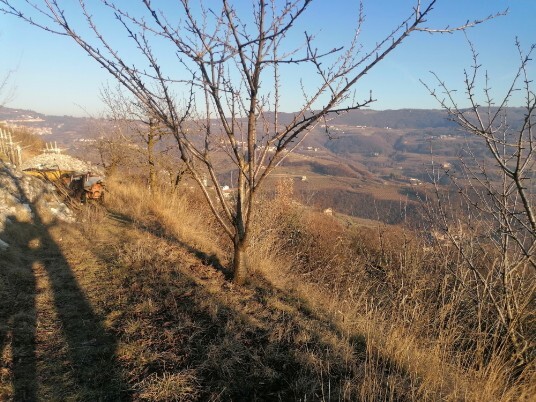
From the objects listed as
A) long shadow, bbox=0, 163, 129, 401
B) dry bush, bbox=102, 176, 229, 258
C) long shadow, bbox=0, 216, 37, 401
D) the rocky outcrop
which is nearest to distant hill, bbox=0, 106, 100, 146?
dry bush, bbox=102, 176, 229, 258

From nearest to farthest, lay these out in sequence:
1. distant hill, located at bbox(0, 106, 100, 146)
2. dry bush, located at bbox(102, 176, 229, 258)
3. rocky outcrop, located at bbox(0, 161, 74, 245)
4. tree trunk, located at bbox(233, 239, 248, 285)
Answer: tree trunk, located at bbox(233, 239, 248, 285), dry bush, located at bbox(102, 176, 229, 258), rocky outcrop, located at bbox(0, 161, 74, 245), distant hill, located at bbox(0, 106, 100, 146)

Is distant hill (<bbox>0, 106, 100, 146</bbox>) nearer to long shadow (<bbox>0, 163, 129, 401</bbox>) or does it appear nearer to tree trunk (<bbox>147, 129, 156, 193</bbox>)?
tree trunk (<bbox>147, 129, 156, 193</bbox>)

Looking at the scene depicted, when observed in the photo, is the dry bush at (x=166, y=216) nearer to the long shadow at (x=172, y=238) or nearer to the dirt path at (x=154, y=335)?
the long shadow at (x=172, y=238)

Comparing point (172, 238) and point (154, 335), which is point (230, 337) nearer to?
point (154, 335)

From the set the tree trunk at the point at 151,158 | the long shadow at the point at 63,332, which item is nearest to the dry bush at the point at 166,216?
the tree trunk at the point at 151,158

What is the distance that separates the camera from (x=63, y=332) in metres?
2.75

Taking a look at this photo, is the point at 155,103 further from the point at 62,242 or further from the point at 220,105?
the point at 62,242

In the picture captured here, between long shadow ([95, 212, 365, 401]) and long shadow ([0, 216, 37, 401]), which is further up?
long shadow ([0, 216, 37, 401])

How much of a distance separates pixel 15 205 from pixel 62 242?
1.45 metres

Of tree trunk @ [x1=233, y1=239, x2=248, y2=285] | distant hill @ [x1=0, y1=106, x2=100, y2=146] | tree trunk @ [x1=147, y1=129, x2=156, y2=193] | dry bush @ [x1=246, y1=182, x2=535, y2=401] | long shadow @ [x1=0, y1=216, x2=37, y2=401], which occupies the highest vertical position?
distant hill @ [x1=0, y1=106, x2=100, y2=146]

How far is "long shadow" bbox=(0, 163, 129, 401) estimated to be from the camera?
→ 211cm

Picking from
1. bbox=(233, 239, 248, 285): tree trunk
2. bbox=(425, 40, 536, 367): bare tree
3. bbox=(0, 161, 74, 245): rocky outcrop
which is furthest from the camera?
bbox=(0, 161, 74, 245): rocky outcrop

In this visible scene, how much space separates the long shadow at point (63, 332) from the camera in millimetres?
2109

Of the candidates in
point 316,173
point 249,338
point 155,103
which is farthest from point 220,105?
point 316,173
